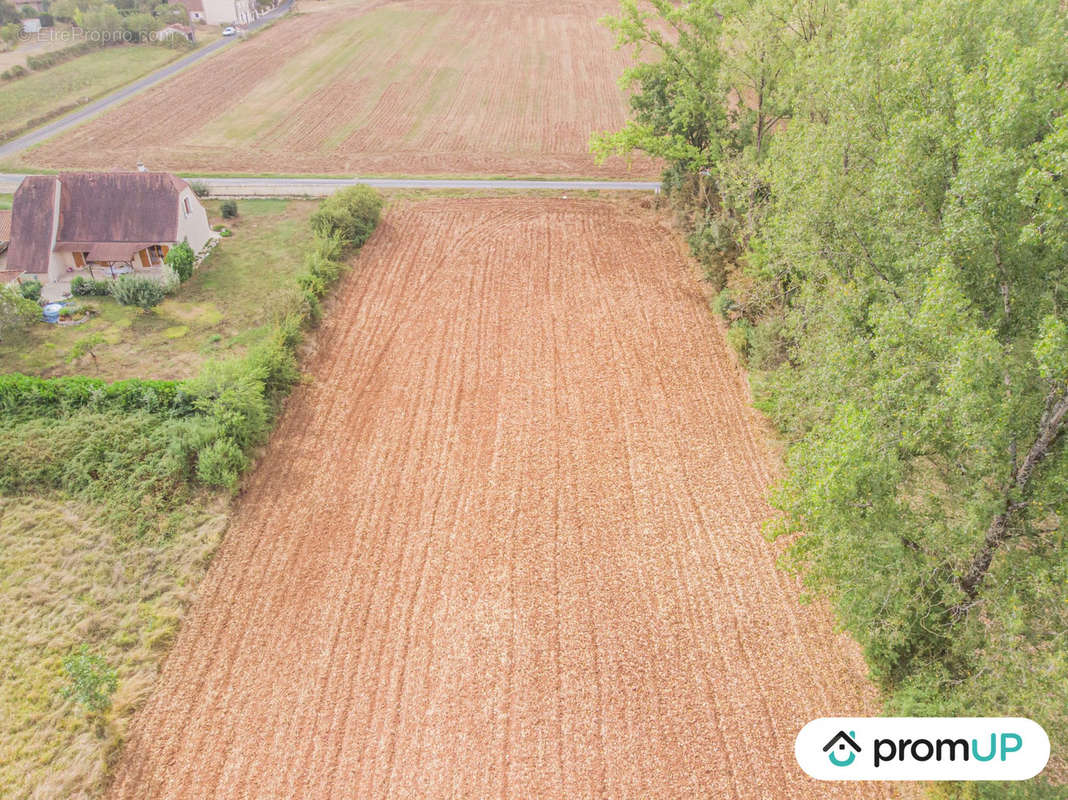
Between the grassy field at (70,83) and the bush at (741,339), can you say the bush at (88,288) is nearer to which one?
the grassy field at (70,83)

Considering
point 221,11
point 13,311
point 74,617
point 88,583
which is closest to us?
point 74,617

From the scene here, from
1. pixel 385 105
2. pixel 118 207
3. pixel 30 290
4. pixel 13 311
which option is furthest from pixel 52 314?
pixel 385 105

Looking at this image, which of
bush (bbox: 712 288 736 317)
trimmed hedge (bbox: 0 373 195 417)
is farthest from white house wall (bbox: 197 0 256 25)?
bush (bbox: 712 288 736 317)

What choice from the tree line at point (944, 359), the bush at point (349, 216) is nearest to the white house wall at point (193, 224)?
the bush at point (349, 216)

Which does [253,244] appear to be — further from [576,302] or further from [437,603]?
[437,603]

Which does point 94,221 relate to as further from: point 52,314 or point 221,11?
point 221,11

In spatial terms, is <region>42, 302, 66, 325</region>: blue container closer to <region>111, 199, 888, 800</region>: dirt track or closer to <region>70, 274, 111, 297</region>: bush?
<region>70, 274, 111, 297</region>: bush

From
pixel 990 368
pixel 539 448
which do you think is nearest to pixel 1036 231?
pixel 990 368
